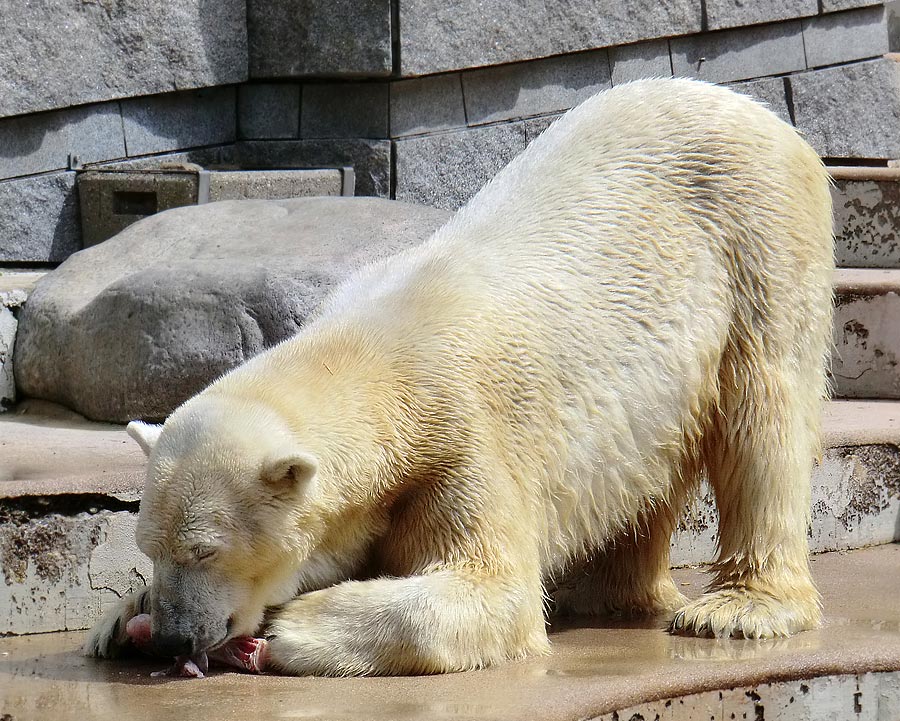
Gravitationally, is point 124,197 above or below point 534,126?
below

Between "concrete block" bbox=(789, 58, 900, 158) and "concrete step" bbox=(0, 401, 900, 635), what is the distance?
384cm

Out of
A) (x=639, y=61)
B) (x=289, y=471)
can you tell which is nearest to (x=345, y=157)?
(x=639, y=61)

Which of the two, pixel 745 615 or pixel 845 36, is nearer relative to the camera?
pixel 745 615

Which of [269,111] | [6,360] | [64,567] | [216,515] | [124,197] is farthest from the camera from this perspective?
[269,111]

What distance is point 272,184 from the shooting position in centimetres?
655

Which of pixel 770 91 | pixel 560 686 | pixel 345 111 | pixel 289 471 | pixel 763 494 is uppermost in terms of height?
pixel 770 91

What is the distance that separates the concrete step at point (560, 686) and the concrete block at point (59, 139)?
3.34 metres

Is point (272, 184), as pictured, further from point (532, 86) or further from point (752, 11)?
point (752, 11)

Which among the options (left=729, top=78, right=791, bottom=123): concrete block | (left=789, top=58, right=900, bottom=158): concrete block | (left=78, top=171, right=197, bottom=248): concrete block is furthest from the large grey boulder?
(left=789, top=58, right=900, bottom=158): concrete block

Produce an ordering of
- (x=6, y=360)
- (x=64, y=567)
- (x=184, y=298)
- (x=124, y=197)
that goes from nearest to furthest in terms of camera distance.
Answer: (x=64, y=567) < (x=184, y=298) < (x=6, y=360) < (x=124, y=197)

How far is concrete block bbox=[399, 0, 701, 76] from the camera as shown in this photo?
22.4 feet

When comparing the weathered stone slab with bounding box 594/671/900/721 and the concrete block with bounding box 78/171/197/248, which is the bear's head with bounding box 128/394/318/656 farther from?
the concrete block with bounding box 78/171/197/248

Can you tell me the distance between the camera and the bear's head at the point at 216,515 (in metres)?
2.99

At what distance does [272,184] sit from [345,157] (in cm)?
52
